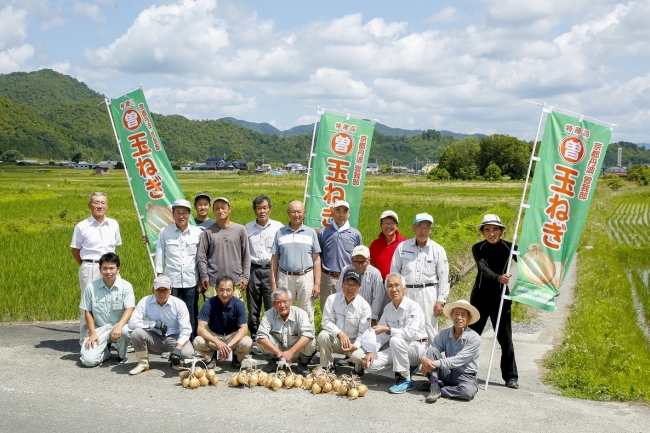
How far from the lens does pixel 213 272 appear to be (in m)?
6.57

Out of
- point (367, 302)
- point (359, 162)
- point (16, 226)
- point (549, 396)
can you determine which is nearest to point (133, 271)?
point (359, 162)

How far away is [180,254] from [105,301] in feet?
2.97

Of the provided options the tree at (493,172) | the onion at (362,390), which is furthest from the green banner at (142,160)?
the tree at (493,172)

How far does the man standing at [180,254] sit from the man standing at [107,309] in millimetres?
438

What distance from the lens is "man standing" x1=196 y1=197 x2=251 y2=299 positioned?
21.4 ft

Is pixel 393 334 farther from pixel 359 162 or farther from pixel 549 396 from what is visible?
pixel 359 162

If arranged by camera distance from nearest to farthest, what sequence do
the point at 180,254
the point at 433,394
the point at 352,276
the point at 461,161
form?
1. the point at 433,394
2. the point at 352,276
3. the point at 180,254
4. the point at 461,161

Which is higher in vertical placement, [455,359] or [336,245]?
[336,245]

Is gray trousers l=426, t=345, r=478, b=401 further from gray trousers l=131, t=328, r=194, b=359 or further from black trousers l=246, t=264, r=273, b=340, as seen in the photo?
gray trousers l=131, t=328, r=194, b=359

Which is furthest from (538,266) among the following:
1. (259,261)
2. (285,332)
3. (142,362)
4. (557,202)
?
(142,362)

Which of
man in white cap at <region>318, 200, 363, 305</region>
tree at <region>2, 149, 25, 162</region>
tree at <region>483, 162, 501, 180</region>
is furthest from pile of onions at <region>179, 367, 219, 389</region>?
tree at <region>2, 149, 25, 162</region>

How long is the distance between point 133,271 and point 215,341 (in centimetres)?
584

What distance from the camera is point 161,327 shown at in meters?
6.21

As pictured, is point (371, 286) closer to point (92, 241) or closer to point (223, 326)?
point (223, 326)
